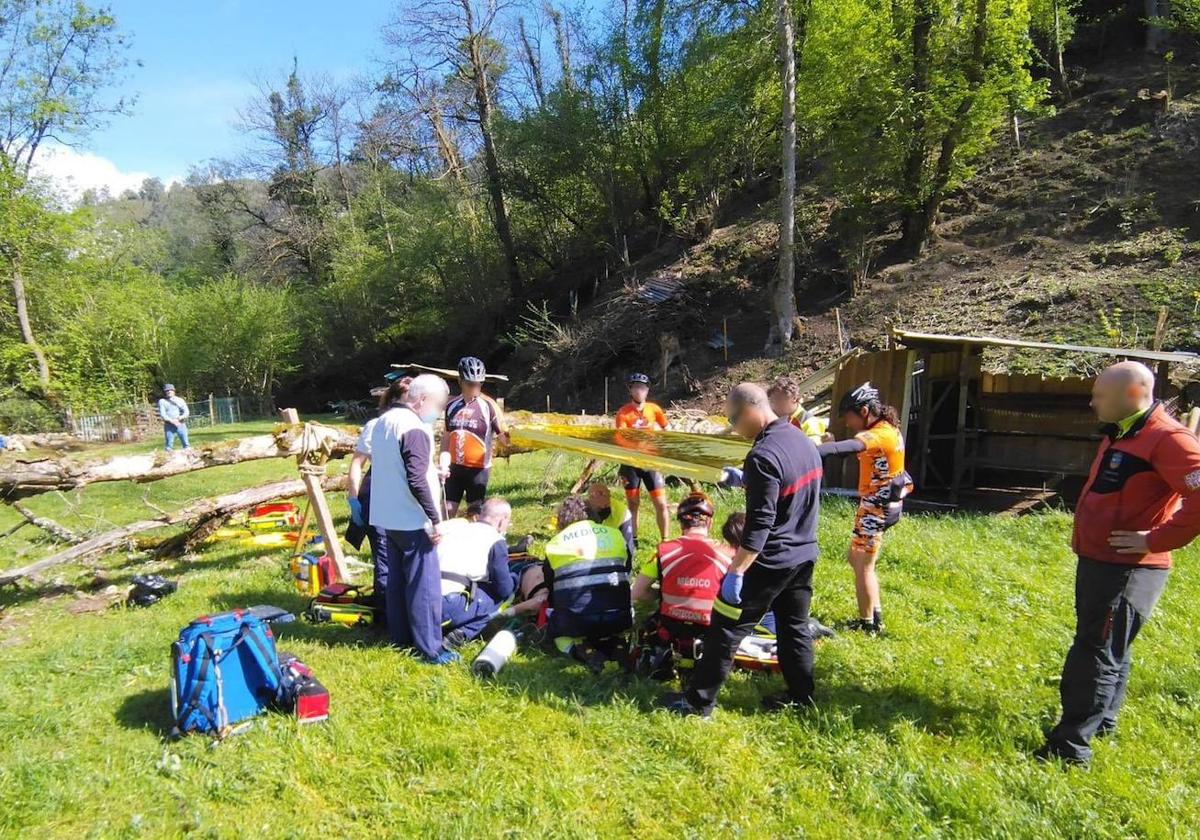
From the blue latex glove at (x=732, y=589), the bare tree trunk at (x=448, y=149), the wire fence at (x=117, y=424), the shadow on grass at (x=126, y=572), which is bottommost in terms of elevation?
the wire fence at (x=117, y=424)

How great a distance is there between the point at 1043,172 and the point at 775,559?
20.4 m

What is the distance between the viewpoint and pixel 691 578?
4094mm

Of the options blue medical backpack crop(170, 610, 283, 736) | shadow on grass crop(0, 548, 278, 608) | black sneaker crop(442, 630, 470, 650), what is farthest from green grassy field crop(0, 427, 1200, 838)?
shadow on grass crop(0, 548, 278, 608)

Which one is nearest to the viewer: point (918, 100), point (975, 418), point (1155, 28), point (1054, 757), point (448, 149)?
point (1054, 757)

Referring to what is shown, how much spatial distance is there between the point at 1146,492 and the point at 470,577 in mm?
3992

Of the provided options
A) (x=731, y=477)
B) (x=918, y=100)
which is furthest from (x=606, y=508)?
(x=918, y=100)

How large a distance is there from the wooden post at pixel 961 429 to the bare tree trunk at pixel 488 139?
73.7 feet

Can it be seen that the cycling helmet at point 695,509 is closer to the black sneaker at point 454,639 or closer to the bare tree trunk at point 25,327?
the black sneaker at point 454,639

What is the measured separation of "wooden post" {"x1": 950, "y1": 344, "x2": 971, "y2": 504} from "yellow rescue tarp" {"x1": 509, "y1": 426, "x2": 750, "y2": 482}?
4470 millimetres

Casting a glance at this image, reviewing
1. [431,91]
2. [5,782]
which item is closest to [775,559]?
[5,782]

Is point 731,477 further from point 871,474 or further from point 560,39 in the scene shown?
point 560,39

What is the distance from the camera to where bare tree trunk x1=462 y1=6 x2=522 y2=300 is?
86.7ft

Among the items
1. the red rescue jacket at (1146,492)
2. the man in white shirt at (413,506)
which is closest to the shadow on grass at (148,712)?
the man in white shirt at (413,506)

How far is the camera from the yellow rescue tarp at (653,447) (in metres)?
5.00
